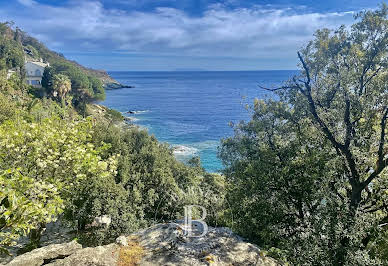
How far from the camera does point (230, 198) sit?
10.4 meters

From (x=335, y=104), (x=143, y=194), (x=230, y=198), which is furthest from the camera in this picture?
(x=143, y=194)

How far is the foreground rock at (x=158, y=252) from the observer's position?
6.74 m

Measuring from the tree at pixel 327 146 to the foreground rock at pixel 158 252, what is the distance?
1188 millimetres

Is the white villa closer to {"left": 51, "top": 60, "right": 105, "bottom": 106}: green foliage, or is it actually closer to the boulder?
{"left": 51, "top": 60, "right": 105, "bottom": 106}: green foliage

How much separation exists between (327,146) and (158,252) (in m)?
6.47

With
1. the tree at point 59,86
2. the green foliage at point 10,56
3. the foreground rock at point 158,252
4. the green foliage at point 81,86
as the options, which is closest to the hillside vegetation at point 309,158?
the foreground rock at point 158,252

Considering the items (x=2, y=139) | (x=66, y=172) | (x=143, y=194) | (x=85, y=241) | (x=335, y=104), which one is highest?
(x=335, y=104)

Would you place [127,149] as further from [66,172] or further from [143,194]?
[66,172]

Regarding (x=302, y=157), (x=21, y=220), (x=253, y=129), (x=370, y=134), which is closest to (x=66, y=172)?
(x=21, y=220)

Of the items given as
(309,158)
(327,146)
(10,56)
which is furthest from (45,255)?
(10,56)

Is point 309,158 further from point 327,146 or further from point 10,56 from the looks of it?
point 10,56

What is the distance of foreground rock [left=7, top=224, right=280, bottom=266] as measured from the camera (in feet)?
22.1

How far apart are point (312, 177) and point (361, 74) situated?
3.76 metres

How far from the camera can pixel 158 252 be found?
7.79 meters
